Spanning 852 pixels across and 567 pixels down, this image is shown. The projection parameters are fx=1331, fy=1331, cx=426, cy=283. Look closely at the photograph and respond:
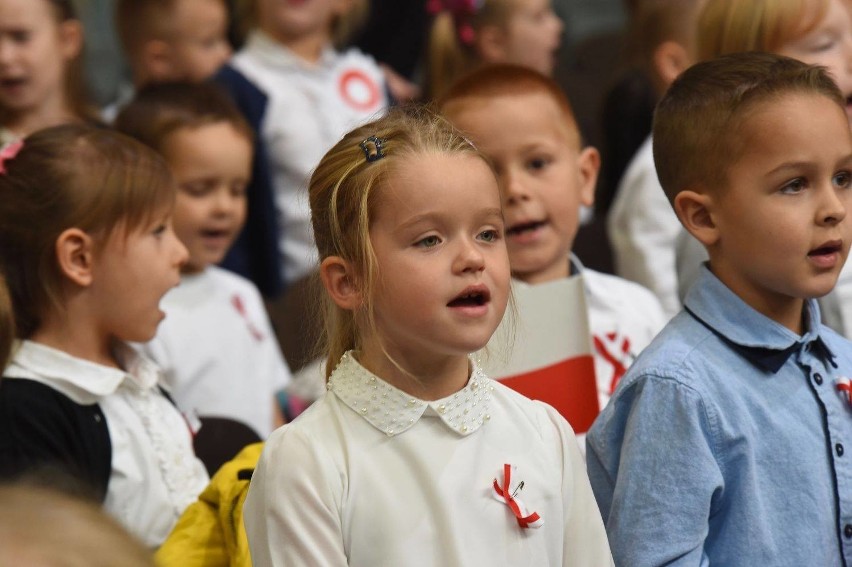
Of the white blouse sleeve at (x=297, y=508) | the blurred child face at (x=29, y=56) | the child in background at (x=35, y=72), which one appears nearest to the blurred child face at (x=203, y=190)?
the child in background at (x=35, y=72)

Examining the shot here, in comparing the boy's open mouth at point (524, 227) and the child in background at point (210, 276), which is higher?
the boy's open mouth at point (524, 227)

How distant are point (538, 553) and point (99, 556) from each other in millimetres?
954

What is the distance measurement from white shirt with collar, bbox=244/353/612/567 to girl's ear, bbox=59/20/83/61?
2349mm

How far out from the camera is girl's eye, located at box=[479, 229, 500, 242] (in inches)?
75.7

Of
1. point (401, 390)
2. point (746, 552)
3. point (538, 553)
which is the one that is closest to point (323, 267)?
point (401, 390)

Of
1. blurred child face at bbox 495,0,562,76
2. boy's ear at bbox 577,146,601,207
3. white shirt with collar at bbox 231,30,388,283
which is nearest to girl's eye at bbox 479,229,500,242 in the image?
boy's ear at bbox 577,146,601,207

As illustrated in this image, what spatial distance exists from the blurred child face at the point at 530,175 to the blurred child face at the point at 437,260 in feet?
2.88

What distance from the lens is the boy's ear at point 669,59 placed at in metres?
4.14

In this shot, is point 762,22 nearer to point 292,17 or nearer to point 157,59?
point 292,17

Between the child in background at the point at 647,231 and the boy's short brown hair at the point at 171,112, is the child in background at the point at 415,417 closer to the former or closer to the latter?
the boy's short brown hair at the point at 171,112

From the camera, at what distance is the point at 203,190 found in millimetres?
3369

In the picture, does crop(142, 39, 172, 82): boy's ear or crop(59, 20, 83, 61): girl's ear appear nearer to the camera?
crop(59, 20, 83, 61): girl's ear

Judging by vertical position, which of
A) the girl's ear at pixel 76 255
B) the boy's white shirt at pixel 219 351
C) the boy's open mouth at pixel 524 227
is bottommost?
the boy's white shirt at pixel 219 351

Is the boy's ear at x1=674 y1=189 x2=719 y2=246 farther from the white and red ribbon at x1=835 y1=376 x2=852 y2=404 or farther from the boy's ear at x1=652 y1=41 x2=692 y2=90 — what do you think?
the boy's ear at x1=652 y1=41 x2=692 y2=90
